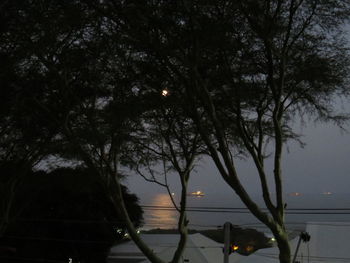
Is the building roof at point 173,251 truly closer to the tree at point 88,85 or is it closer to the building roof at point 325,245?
the building roof at point 325,245

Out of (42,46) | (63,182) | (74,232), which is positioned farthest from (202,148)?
(74,232)

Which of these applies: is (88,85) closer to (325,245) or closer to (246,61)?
(246,61)

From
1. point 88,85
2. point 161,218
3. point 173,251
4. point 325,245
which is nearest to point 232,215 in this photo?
point 161,218

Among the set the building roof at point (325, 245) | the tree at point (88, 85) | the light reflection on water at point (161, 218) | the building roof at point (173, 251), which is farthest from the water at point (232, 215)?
the tree at point (88, 85)

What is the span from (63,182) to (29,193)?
4.72ft

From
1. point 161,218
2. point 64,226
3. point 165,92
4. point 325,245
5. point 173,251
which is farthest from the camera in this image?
point 161,218

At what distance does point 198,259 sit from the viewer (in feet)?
32.1

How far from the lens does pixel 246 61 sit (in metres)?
6.59

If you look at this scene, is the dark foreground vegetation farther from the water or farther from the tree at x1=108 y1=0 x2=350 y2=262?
the tree at x1=108 y1=0 x2=350 y2=262

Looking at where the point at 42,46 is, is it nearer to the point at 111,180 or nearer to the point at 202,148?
the point at 111,180

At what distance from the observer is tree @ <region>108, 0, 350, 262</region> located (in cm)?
537

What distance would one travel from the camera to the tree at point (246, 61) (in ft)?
17.6

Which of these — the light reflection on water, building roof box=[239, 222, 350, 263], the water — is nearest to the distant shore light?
the water

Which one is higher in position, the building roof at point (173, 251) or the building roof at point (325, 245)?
the building roof at point (325, 245)
